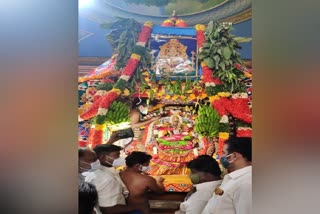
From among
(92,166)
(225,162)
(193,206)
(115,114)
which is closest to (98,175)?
(92,166)

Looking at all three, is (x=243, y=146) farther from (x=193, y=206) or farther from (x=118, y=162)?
(x=118, y=162)

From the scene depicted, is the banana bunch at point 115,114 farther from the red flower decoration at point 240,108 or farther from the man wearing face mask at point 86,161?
the red flower decoration at point 240,108

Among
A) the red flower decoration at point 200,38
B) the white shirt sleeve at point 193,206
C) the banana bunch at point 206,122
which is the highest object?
the red flower decoration at point 200,38

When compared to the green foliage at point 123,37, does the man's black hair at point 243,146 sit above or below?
below

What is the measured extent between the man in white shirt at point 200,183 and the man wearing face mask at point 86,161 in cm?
40

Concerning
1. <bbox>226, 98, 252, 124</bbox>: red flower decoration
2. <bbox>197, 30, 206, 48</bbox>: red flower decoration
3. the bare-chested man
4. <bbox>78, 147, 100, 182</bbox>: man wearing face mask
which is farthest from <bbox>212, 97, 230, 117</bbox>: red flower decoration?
<bbox>78, 147, 100, 182</bbox>: man wearing face mask

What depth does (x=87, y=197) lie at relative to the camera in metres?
1.41

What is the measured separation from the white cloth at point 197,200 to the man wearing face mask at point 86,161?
41cm

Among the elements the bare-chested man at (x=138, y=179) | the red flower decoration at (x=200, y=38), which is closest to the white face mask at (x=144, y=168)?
the bare-chested man at (x=138, y=179)

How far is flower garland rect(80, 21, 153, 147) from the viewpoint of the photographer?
4.66 ft

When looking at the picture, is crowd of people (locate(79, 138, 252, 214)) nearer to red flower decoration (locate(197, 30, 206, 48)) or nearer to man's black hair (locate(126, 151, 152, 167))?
man's black hair (locate(126, 151, 152, 167))

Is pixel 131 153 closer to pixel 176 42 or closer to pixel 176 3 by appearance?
pixel 176 42

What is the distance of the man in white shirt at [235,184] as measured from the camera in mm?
1453
